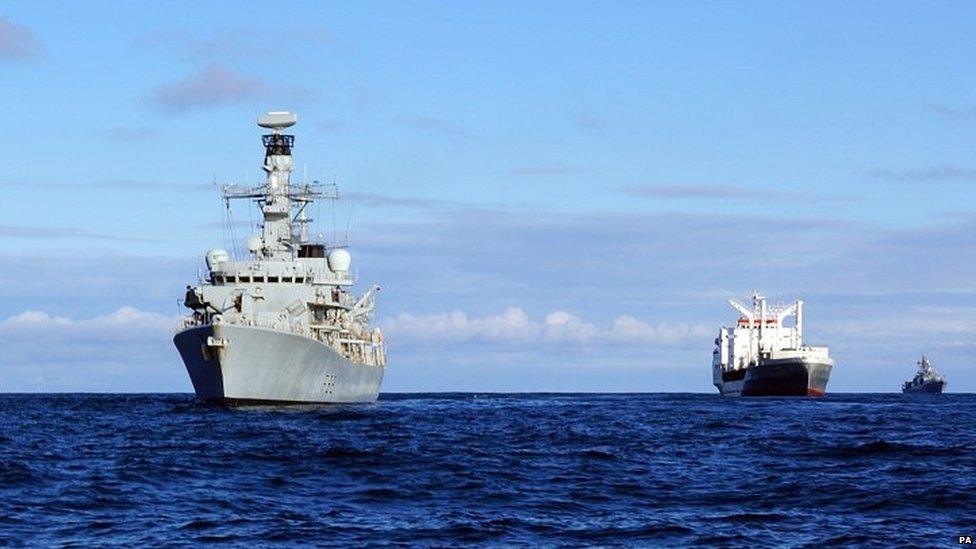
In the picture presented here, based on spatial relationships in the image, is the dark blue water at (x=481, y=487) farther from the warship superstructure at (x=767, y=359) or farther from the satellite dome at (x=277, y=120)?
the warship superstructure at (x=767, y=359)

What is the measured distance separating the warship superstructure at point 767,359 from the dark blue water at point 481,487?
101632mm

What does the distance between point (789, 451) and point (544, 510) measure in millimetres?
18844

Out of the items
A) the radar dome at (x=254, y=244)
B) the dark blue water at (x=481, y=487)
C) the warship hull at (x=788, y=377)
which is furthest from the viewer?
the warship hull at (x=788, y=377)

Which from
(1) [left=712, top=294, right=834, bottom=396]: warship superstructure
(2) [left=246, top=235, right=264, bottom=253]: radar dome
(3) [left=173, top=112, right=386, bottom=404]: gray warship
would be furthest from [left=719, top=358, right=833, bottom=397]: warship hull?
(2) [left=246, top=235, right=264, bottom=253]: radar dome

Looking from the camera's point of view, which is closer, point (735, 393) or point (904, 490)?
point (904, 490)

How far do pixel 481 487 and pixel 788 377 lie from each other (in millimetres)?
129682

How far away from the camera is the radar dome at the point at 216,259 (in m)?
91.6

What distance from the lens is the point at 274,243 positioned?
98312mm

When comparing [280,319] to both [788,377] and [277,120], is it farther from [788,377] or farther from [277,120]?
[788,377]

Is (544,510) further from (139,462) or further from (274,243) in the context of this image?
(274,243)

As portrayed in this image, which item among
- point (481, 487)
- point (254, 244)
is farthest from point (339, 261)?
point (481, 487)

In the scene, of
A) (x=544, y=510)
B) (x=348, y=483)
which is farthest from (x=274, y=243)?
(x=544, y=510)

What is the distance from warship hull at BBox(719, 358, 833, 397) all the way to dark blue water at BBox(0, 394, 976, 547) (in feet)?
330

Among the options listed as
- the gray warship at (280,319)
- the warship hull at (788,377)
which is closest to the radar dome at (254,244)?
the gray warship at (280,319)
